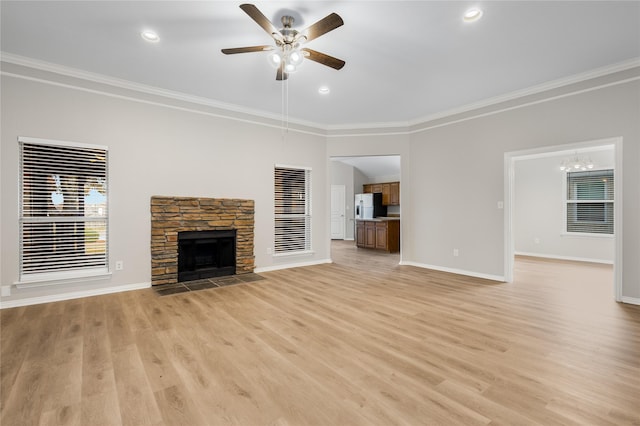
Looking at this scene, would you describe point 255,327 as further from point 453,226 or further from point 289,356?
point 453,226

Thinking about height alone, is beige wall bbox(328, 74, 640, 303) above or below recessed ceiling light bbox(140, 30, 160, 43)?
below

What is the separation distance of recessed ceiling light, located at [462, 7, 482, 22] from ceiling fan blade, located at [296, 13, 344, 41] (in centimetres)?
126

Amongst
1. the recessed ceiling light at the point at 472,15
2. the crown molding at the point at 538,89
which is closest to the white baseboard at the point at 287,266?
the crown molding at the point at 538,89

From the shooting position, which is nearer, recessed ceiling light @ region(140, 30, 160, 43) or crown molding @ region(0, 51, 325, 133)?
recessed ceiling light @ region(140, 30, 160, 43)

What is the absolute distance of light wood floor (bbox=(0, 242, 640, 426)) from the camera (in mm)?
1661

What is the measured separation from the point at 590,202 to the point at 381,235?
193 inches

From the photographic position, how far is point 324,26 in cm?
239

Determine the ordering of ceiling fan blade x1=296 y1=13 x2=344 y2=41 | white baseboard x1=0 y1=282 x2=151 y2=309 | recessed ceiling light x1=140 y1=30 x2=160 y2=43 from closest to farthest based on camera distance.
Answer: ceiling fan blade x1=296 y1=13 x2=344 y2=41, recessed ceiling light x1=140 y1=30 x2=160 y2=43, white baseboard x1=0 y1=282 x2=151 y2=309

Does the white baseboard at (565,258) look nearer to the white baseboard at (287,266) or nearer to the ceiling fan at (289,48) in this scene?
the white baseboard at (287,266)

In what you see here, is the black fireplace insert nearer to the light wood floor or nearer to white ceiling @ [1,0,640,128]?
the light wood floor

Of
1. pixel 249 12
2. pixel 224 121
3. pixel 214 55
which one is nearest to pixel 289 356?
pixel 249 12

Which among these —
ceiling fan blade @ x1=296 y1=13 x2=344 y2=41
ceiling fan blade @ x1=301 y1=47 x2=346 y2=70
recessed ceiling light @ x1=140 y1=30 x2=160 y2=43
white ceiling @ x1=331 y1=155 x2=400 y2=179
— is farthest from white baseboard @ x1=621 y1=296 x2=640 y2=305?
white ceiling @ x1=331 y1=155 x2=400 y2=179

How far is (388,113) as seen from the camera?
18.2 feet

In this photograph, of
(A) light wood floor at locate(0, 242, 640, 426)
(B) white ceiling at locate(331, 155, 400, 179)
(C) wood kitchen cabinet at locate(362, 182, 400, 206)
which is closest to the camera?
(A) light wood floor at locate(0, 242, 640, 426)
